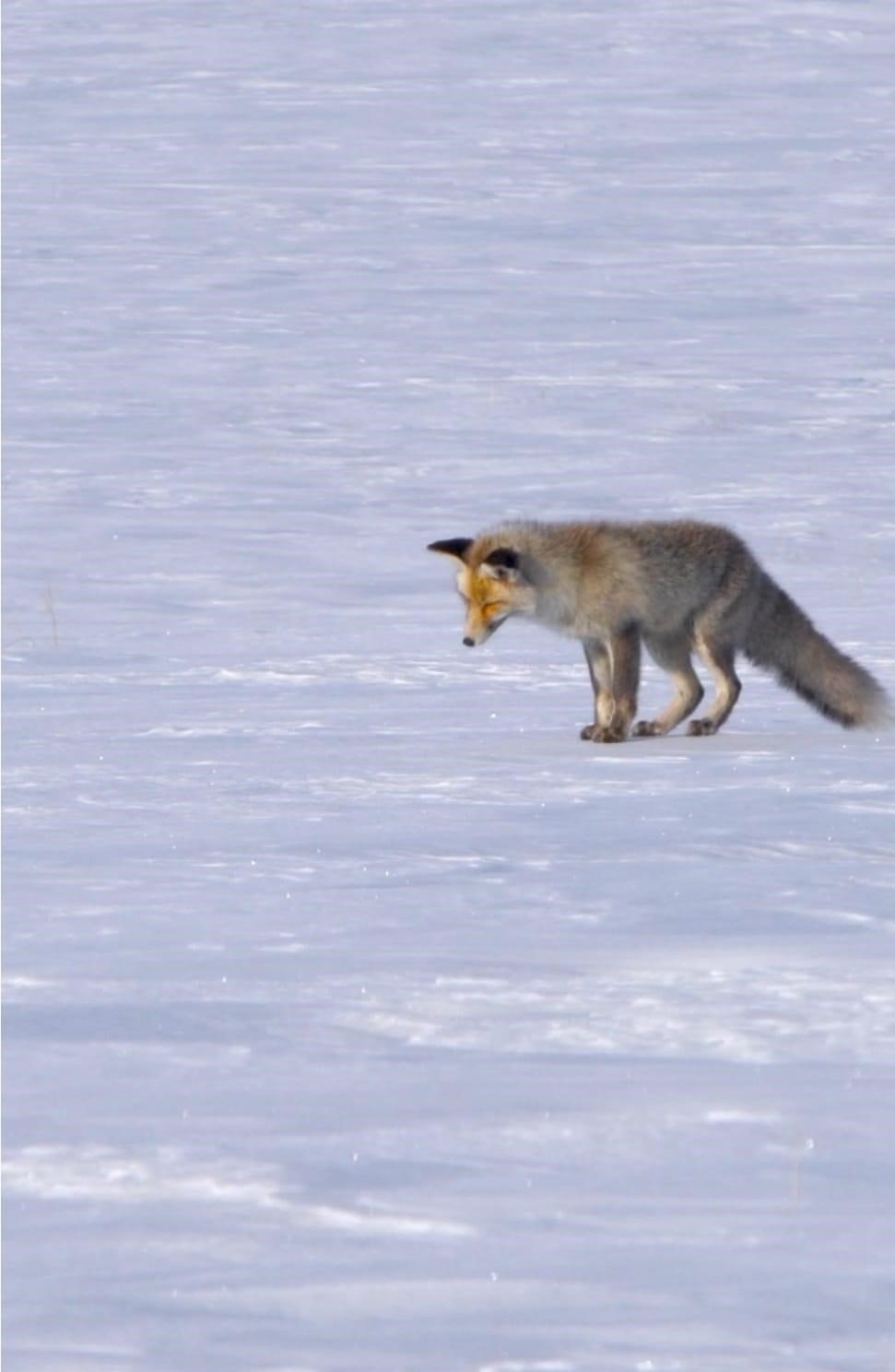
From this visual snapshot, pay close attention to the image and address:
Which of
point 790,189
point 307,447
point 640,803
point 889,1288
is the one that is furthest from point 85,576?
point 790,189

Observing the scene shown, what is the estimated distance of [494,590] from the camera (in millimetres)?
7684

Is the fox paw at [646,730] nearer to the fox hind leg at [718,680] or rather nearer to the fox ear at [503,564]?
the fox hind leg at [718,680]

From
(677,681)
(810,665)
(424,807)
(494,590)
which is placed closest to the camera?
(424,807)

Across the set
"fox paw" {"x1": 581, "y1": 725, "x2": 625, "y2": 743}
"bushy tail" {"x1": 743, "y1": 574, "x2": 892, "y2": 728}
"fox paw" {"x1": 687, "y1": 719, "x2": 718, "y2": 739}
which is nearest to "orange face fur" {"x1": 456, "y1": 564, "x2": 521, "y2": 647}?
"fox paw" {"x1": 581, "y1": 725, "x2": 625, "y2": 743}

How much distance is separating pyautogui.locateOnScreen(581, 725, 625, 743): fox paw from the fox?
0.07 ft

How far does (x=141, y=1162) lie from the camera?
3.38 m

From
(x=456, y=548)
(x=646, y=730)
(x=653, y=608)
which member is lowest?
(x=646, y=730)

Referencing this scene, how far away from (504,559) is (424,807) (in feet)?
5.42

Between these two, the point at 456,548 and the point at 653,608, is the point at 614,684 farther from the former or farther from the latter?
the point at 456,548

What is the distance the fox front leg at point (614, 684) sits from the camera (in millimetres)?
7594

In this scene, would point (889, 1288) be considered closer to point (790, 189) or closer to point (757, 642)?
point (757, 642)

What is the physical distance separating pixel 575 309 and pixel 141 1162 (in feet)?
50.3


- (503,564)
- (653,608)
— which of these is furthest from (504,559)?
(653,608)

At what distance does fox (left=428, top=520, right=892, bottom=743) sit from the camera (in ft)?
25.2
